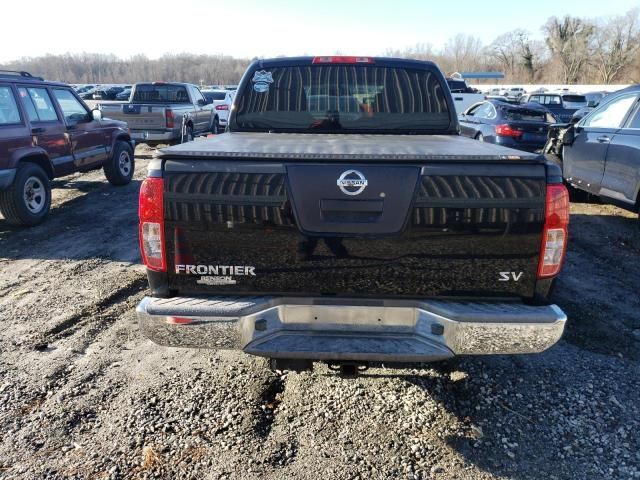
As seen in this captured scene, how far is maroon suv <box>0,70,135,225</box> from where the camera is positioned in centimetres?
654

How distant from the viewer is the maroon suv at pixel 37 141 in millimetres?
6539

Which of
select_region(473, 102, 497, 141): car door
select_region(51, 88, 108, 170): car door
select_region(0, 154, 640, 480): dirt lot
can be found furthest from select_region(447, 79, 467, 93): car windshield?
select_region(0, 154, 640, 480): dirt lot

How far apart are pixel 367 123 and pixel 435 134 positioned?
0.61 metres

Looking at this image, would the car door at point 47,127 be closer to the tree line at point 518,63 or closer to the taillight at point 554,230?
the taillight at point 554,230

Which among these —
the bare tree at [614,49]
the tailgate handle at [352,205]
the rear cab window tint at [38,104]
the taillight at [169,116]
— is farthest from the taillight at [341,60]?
the bare tree at [614,49]

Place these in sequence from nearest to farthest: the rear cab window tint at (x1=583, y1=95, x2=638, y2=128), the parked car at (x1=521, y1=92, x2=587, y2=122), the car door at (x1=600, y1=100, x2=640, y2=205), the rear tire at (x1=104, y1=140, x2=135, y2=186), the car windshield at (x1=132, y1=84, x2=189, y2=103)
Result: the car door at (x1=600, y1=100, x2=640, y2=205) < the rear cab window tint at (x1=583, y1=95, x2=638, y2=128) < the rear tire at (x1=104, y1=140, x2=135, y2=186) < the car windshield at (x1=132, y1=84, x2=189, y2=103) < the parked car at (x1=521, y1=92, x2=587, y2=122)

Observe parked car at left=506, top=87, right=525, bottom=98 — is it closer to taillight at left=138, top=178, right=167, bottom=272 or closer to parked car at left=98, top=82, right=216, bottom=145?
parked car at left=98, top=82, right=216, bottom=145

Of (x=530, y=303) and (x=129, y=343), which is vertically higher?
(x=530, y=303)

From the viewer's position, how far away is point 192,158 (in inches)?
94.0

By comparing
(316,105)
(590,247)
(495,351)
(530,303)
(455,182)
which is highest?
(316,105)

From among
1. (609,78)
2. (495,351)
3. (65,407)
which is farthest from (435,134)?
(609,78)

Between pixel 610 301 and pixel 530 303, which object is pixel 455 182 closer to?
pixel 530 303

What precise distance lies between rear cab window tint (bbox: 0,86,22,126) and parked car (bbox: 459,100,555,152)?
859 cm

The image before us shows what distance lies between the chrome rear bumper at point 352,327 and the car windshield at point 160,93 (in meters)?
13.1
